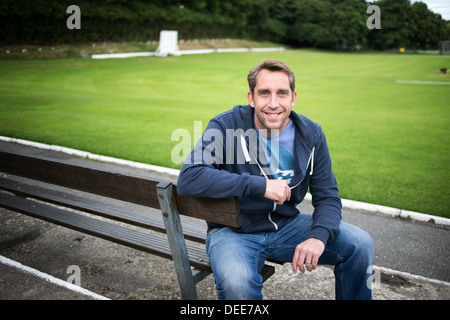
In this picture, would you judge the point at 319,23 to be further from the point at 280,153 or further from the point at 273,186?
the point at 273,186

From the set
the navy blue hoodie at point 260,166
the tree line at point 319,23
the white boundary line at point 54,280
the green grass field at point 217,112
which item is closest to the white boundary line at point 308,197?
the green grass field at point 217,112

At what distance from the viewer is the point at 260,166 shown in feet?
8.38

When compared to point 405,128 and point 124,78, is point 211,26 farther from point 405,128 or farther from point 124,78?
point 405,128

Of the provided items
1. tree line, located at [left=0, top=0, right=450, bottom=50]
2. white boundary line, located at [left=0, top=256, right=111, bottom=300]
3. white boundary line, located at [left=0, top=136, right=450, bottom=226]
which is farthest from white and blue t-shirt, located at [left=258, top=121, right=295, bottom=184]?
tree line, located at [left=0, top=0, right=450, bottom=50]

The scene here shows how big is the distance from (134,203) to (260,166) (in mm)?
838

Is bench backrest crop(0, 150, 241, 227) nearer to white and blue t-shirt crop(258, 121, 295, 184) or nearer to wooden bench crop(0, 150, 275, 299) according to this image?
wooden bench crop(0, 150, 275, 299)

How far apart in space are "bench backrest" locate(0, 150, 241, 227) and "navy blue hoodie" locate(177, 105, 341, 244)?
0.23m

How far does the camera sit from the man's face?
2.58m

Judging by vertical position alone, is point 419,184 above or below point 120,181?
below

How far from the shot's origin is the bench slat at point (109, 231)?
264cm

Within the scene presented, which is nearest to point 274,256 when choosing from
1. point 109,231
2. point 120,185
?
point 120,185

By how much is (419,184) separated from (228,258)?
16.1ft

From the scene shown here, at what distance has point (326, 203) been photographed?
254cm
